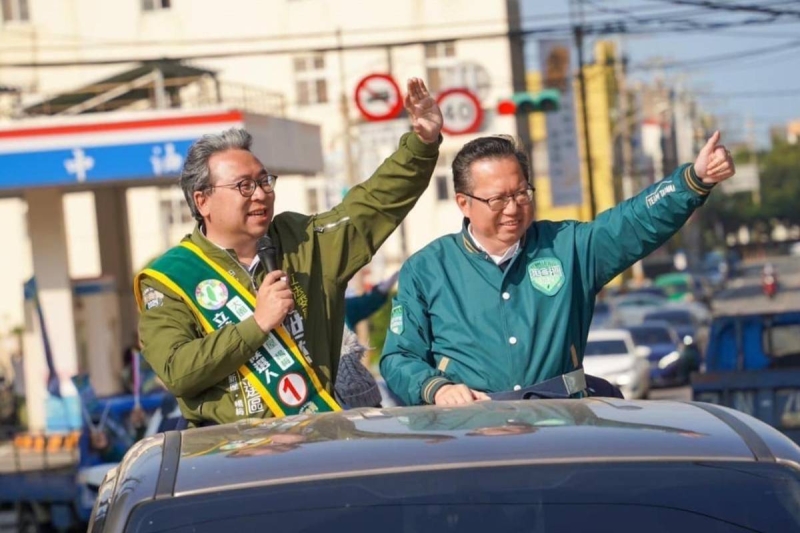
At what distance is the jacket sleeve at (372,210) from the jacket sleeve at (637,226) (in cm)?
51

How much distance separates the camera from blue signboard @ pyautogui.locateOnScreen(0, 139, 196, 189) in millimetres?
22891

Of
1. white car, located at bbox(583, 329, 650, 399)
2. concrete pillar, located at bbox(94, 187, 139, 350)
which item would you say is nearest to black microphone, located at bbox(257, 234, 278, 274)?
white car, located at bbox(583, 329, 650, 399)

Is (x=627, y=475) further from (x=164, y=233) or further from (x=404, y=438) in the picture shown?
(x=164, y=233)

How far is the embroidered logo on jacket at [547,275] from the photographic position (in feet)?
15.4

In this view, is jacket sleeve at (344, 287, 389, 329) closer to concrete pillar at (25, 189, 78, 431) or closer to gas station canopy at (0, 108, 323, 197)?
gas station canopy at (0, 108, 323, 197)

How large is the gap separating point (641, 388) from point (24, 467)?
14133mm

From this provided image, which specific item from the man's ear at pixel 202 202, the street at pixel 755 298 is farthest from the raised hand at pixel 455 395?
the street at pixel 755 298

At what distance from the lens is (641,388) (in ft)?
93.8

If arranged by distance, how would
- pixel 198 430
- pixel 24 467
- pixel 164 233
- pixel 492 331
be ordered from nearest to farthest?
pixel 198 430 < pixel 492 331 < pixel 24 467 < pixel 164 233

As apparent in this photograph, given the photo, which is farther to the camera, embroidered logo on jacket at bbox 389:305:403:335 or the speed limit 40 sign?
the speed limit 40 sign

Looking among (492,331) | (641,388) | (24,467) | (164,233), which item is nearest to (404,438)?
(492,331)

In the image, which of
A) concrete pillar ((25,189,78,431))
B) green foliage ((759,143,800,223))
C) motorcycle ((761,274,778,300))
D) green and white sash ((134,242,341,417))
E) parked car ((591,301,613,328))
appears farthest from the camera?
green foliage ((759,143,800,223))

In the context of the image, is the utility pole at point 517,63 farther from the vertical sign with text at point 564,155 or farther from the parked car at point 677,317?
the parked car at point 677,317

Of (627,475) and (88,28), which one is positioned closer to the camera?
(627,475)
